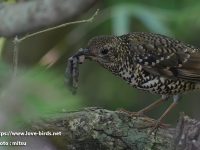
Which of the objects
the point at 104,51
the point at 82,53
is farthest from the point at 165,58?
the point at 82,53

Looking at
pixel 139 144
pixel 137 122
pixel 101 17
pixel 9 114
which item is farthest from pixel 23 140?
pixel 101 17

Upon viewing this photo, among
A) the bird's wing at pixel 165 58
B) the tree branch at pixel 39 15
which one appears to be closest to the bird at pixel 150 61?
the bird's wing at pixel 165 58

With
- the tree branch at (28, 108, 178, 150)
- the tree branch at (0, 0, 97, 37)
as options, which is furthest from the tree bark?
the tree branch at (0, 0, 97, 37)

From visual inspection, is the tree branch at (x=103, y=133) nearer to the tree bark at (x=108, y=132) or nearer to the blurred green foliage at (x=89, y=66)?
the tree bark at (x=108, y=132)

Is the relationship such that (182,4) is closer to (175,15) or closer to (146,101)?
(175,15)

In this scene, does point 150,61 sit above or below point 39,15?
below

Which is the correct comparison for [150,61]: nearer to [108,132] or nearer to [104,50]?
[104,50]
